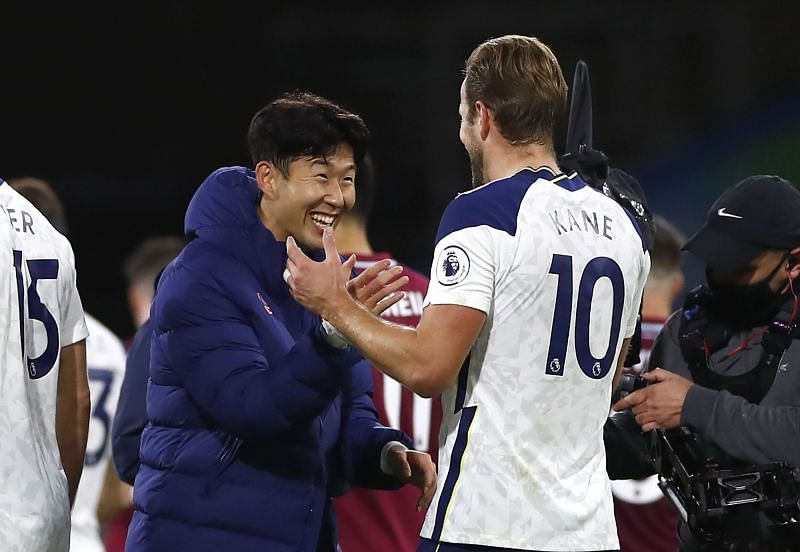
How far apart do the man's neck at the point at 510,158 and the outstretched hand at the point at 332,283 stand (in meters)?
0.26

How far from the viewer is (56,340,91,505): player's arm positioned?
2.63 m

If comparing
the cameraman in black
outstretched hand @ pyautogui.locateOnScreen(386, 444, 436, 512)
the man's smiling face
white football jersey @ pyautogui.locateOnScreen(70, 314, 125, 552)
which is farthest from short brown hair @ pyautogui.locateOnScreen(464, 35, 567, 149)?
white football jersey @ pyautogui.locateOnScreen(70, 314, 125, 552)

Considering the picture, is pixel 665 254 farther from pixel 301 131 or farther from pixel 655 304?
pixel 301 131

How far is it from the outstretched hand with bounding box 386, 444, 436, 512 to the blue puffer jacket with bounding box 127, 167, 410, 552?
0.14ft

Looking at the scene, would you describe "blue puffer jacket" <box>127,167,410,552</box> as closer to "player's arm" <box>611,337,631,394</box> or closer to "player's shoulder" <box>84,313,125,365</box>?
"player's arm" <box>611,337,631,394</box>

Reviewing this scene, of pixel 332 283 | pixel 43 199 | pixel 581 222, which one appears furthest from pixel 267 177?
pixel 43 199

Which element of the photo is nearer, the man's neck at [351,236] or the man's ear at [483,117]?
the man's ear at [483,117]

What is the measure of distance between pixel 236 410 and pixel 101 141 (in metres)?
5.32

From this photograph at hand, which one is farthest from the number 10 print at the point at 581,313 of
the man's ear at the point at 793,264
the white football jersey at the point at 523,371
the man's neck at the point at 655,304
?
the man's neck at the point at 655,304

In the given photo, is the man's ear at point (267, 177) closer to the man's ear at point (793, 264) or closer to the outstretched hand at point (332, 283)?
the outstretched hand at point (332, 283)

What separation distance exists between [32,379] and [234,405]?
0.37 metres

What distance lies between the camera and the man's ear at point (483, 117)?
8.13 ft

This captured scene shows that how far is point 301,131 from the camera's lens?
8.86 ft

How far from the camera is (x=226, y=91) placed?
7.69m
